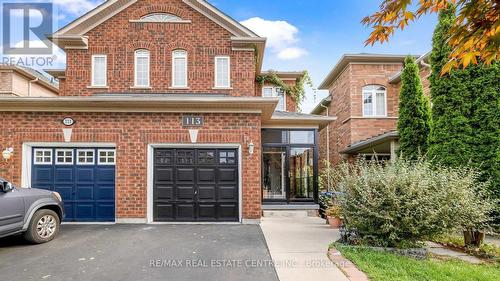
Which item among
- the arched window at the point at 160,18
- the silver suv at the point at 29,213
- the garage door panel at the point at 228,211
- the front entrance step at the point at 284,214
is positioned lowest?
the front entrance step at the point at 284,214

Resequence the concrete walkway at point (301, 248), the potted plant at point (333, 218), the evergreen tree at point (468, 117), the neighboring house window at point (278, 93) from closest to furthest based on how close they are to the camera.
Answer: the concrete walkway at point (301, 248), the evergreen tree at point (468, 117), the potted plant at point (333, 218), the neighboring house window at point (278, 93)

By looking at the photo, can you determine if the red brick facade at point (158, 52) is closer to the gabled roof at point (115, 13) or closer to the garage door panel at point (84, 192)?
the gabled roof at point (115, 13)

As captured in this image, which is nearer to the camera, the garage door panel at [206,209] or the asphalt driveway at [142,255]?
the asphalt driveway at [142,255]

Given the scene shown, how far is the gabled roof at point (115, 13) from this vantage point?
11.7 metres

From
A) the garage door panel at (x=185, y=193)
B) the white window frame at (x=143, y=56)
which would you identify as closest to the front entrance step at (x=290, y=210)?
the garage door panel at (x=185, y=193)

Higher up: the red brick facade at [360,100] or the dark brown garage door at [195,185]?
the red brick facade at [360,100]

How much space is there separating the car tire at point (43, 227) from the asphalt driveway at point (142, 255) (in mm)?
185

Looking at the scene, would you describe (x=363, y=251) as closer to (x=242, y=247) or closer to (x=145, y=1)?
(x=242, y=247)

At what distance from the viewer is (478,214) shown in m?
6.05

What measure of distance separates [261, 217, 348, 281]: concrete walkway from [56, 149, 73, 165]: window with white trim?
588 cm

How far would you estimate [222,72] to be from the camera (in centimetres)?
1193

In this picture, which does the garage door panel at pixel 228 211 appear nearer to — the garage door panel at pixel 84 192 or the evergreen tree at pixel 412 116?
the garage door panel at pixel 84 192

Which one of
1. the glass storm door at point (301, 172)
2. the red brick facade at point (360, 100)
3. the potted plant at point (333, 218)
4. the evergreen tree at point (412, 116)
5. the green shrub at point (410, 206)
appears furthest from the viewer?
the red brick facade at point (360, 100)

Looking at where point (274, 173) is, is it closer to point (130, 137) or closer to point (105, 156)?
point (130, 137)
